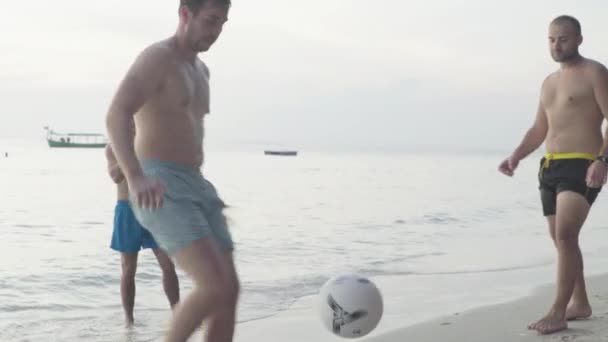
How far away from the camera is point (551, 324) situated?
5426 millimetres

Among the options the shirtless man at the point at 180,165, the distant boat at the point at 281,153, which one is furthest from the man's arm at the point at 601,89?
the distant boat at the point at 281,153

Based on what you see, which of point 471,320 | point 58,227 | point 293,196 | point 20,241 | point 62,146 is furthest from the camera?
point 62,146

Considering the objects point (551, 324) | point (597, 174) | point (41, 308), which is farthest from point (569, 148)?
point (41, 308)

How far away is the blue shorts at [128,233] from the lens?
19.3 feet

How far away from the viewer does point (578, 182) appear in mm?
5348

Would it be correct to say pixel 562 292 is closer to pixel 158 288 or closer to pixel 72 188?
pixel 158 288

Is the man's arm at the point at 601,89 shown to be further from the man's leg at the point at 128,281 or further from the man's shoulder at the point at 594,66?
the man's leg at the point at 128,281

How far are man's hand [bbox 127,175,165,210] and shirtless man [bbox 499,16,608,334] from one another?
9.85ft

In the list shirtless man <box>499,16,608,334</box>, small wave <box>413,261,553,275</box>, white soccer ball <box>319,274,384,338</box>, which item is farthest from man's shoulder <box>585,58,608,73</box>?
small wave <box>413,261,553,275</box>

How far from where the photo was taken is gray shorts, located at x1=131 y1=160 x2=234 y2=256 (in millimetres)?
3516

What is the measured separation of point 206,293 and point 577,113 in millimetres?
3097

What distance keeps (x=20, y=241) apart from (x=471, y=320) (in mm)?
9601

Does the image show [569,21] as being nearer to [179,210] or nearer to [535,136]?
[535,136]

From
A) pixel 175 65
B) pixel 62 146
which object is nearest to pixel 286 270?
pixel 175 65
